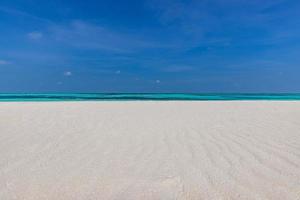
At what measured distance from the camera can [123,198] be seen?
2.38 meters

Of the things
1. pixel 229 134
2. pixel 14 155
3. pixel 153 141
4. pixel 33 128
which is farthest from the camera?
pixel 33 128

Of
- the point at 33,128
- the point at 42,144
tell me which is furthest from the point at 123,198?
the point at 33,128

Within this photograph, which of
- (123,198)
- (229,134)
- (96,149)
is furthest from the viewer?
(229,134)

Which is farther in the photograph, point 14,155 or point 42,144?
point 42,144

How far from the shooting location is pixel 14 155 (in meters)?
3.65

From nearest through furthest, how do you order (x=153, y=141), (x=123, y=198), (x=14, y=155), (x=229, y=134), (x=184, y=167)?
(x=123, y=198), (x=184, y=167), (x=14, y=155), (x=153, y=141), (x=229, y=134)

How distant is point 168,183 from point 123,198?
1.87ft

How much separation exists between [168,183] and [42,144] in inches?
104

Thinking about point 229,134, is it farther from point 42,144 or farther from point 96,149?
point 42,144

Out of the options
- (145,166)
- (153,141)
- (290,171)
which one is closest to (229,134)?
(153,141)

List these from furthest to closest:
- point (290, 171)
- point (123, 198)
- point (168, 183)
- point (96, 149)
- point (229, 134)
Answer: point (229, 134) → point (96, 149) → point (290, 171) → point (168, 183) → point (123, 198)

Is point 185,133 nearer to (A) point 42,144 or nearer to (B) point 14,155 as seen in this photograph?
(A) point 42,144

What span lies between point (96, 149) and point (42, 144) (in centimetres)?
105

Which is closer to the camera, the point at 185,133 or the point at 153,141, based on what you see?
the point at 153,141
